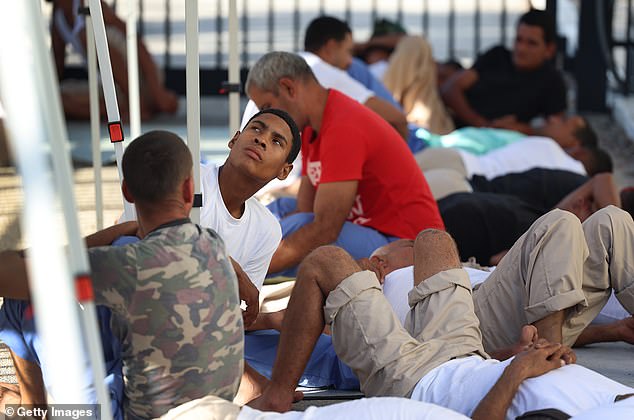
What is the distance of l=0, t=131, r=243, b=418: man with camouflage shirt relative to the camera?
279cm

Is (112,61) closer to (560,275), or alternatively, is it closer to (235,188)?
(235,188)

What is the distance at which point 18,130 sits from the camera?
2230 millimetres

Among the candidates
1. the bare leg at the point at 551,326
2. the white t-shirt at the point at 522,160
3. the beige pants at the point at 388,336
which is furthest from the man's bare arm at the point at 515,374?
the white t-shirt at the point at 522,160

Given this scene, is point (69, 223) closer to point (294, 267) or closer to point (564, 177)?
point (294, 267)

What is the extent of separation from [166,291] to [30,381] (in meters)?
0.67

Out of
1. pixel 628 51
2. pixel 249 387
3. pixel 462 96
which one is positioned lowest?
pixel 462 96

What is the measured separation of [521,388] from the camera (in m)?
3.16

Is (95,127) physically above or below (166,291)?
below

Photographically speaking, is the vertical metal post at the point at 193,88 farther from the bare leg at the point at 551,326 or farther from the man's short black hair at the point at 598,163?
the man's short black hair at the point at 598,163

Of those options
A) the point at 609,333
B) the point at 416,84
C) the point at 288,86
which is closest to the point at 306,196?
the point at 288,86

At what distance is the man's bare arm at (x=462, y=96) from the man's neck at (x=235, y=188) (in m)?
5.26

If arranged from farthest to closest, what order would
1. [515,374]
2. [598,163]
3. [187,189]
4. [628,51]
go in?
1. [628,51]
2. [598,163]
3. [515,374]
4. [187,189]

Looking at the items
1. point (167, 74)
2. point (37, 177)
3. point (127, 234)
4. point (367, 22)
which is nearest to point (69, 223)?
point (37, 177)

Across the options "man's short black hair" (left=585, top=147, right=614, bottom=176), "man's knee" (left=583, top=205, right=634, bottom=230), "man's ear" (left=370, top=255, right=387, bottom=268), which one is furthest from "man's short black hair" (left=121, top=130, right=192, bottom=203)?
"man's short black hair" (left=585, top=147, right=614, bottom=176)
